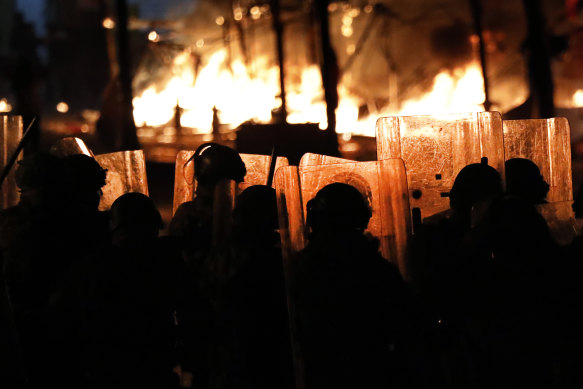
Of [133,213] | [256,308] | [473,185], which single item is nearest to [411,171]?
[473,185]

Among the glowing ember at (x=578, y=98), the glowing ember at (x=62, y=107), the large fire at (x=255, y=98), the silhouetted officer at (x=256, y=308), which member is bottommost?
the silhouetted officer at (x=256, y=308)

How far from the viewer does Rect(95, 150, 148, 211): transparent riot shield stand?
5.03m

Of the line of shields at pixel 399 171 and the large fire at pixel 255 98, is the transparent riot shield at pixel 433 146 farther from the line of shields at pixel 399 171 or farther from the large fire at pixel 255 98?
the large fire at pixel 255 98

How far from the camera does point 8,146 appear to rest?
496cm

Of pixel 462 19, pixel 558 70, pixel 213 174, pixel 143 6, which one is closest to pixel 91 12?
pixel 143 6

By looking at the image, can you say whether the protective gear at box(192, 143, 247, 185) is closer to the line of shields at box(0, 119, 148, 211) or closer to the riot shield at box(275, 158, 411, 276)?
the line of shields at box(0, 119, 148, 211)

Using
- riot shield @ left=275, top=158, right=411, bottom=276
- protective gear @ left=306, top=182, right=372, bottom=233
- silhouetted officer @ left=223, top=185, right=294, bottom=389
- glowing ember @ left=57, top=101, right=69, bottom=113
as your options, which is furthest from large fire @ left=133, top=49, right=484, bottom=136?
protective gear @ left=306, top=182, right=372, bottom=233

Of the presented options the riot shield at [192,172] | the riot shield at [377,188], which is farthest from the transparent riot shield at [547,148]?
the riot shield at [192,172]

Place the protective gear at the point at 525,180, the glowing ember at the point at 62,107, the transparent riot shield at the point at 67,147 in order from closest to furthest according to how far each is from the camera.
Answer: the protective gear at the point at 525,180 < the transparent riot shield at the point at 67,147 < the glowing ember at the point at 62,107

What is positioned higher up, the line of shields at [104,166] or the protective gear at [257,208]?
the line of shields at [104,166]

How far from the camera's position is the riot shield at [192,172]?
16.9 ft

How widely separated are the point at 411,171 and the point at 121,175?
2498 millimetres

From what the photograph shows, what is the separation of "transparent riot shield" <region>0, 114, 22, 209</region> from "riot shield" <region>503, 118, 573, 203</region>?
13.8ft

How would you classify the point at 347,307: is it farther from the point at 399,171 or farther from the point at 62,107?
the point at 62,107
